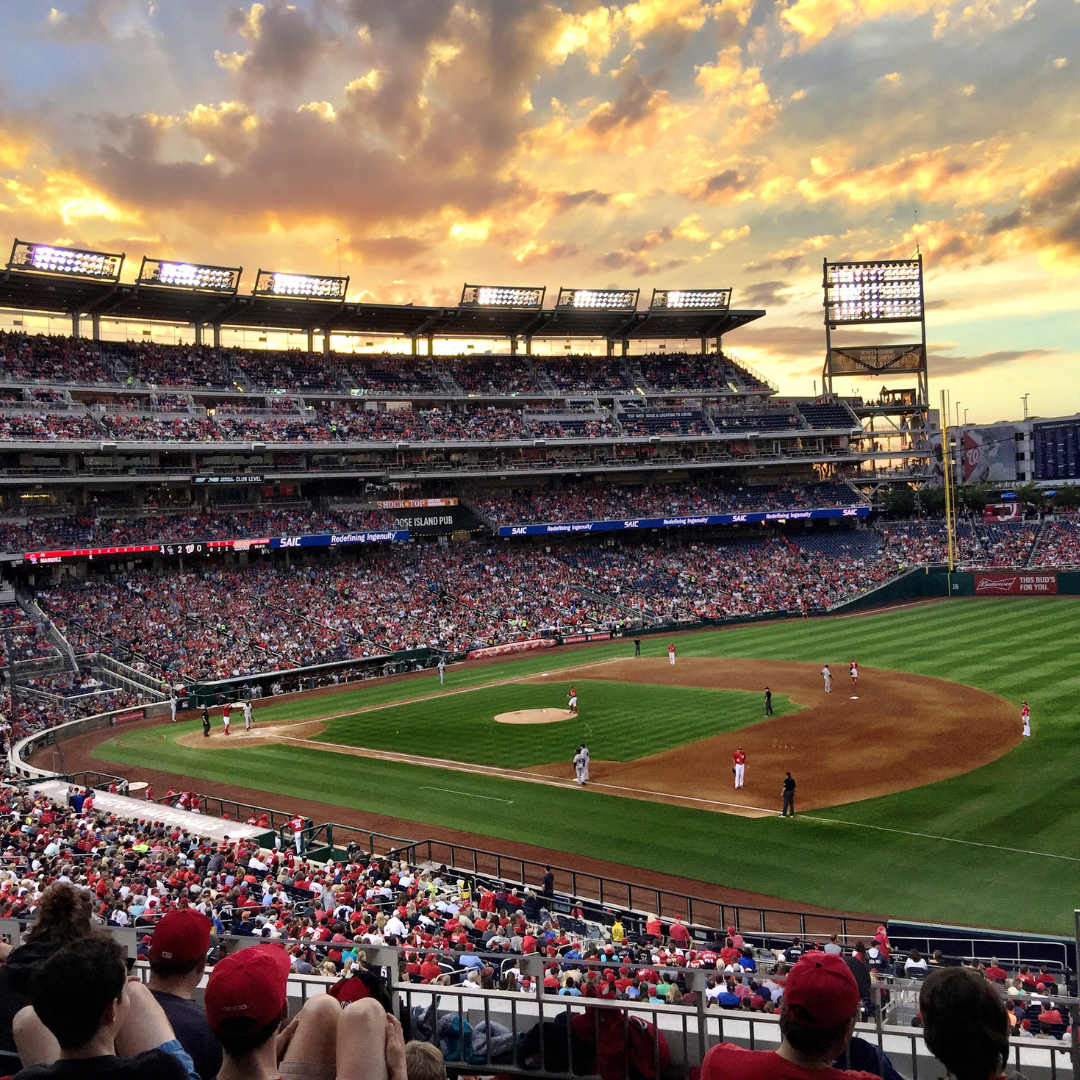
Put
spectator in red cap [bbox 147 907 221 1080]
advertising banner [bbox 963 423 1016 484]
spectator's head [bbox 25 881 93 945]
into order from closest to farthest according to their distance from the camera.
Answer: spectator in red cap [bbox 147 907 221 1080] < spectator's head [bbox 25 881 93 945] < advertising banner [bbox 963 423 1016 484]

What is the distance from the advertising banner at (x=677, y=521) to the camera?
66.9 meters

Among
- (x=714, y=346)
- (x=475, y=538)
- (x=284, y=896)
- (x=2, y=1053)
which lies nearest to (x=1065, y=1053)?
(x=2, y=1053)

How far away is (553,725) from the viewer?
34.2m

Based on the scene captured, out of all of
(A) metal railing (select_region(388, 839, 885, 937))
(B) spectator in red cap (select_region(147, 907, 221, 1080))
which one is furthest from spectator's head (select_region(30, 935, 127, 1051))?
(A) metal railing (select_region(388, 839, 885, 937))

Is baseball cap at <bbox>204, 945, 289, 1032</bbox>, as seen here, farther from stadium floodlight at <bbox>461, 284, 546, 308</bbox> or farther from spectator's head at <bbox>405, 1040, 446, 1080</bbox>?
stadium floodlight at <bbox>461, 284, 546, 308</bbox>

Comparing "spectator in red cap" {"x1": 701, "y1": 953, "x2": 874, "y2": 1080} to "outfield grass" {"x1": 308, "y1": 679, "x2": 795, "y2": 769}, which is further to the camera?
"outfield grass" {"x1": 308, "y1": 679, "x2": 795, "y2": 769}

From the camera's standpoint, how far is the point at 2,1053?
15.3 feet

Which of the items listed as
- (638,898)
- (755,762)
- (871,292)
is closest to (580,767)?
(755,762)

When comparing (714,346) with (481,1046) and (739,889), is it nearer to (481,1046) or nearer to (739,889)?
(739,889)

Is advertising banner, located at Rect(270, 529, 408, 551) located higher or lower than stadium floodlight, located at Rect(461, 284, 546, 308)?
lower

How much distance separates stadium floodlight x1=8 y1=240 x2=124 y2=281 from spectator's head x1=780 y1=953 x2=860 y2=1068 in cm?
6117

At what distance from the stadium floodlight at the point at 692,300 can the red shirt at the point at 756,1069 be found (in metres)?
76.9

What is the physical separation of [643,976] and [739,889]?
780 centimetres

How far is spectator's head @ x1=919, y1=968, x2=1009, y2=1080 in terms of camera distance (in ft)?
10.6
